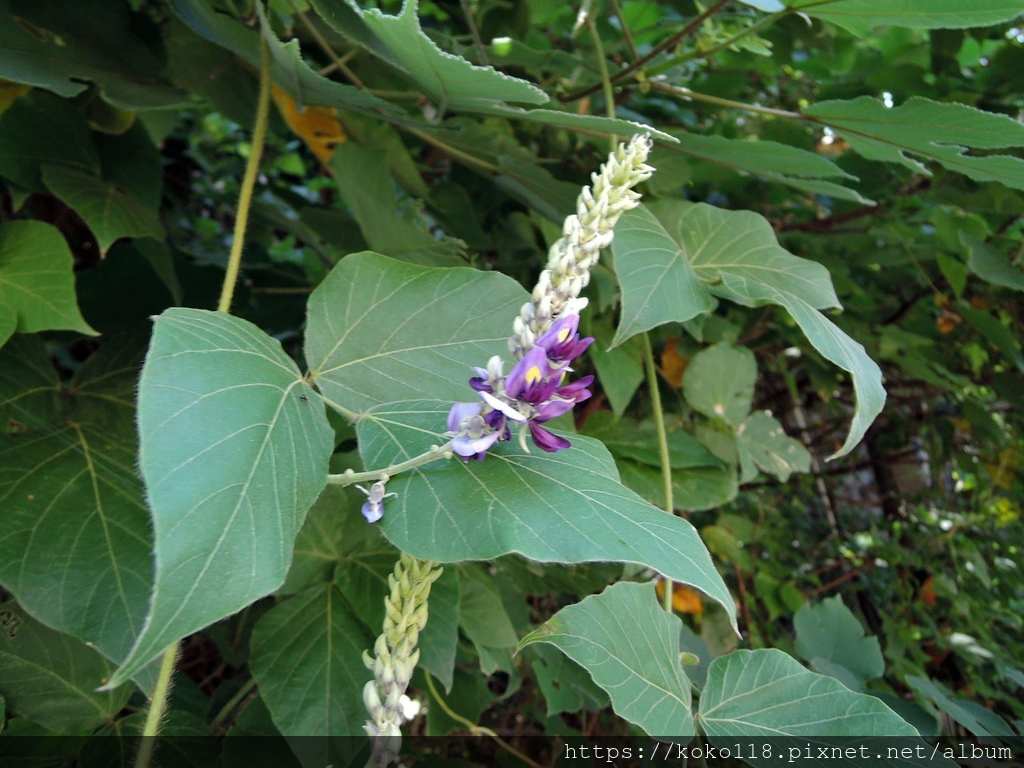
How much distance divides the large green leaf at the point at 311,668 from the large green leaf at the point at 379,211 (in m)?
0.51

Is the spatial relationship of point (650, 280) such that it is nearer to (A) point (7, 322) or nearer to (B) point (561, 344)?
(B) point (561, 344)

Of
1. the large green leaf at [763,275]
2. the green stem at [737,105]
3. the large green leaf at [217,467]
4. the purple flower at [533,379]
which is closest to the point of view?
the large green leaf at [217,467]

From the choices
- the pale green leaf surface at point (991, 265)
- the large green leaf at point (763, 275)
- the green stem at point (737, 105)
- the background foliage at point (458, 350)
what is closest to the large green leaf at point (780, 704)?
the background foliage at point (458, 350)

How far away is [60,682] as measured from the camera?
2.57 feet

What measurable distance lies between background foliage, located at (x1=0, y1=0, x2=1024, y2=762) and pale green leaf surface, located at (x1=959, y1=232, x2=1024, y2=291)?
30 millimetres

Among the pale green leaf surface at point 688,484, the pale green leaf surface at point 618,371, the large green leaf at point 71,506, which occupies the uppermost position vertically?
the large green leaf at point 71,506

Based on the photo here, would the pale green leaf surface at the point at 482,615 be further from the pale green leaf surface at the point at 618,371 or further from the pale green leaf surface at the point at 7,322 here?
the pale green leaf surface at the point at 7,322

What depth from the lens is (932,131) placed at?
0.92 metres

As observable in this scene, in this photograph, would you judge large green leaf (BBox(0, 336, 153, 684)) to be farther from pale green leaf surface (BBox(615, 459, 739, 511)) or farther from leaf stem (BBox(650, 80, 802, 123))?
leaf stem (BBox(650, 80, 802, 123))

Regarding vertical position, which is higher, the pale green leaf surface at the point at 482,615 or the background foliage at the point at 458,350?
the background foliage at the point at 458,350

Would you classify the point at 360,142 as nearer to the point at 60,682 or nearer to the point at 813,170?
the point at 813,170

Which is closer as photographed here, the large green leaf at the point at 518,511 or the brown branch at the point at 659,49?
the large green leaf at the point at 518,511

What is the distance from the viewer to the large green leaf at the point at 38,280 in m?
0.77

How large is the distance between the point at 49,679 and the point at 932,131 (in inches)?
50.5
